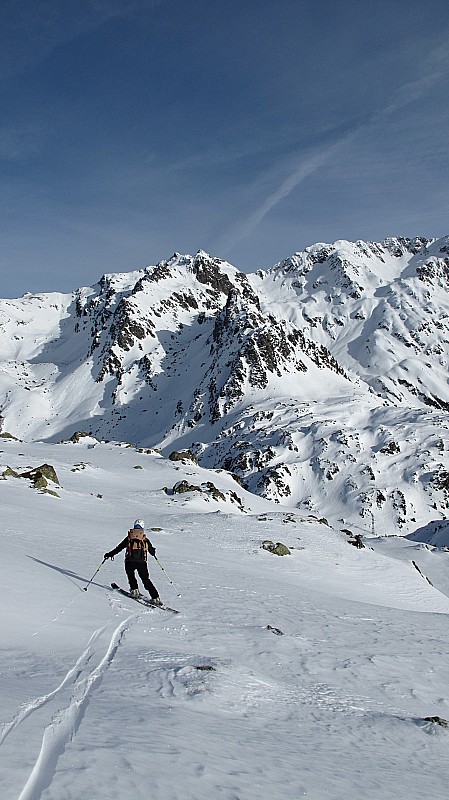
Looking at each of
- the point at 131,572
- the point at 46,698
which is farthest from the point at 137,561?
the point at 46,698

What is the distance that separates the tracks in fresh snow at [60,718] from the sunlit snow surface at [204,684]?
0.07ft

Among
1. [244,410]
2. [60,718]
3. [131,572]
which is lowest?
[60,718]

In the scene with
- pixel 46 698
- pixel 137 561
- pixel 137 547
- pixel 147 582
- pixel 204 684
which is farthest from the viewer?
pixel 137 547

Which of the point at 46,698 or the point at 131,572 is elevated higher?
the point at 131,572

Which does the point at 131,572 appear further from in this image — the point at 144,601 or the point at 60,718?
the point at 60,718

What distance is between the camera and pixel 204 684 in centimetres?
718

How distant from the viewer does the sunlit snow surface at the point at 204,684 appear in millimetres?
4441

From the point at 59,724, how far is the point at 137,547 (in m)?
8.20

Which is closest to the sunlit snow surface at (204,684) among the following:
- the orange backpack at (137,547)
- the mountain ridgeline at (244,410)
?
the orange backpack at (137,547)

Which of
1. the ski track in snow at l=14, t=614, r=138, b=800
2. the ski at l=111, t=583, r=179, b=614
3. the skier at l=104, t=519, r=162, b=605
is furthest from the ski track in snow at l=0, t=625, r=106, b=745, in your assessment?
the skier at l=104, t=519, r=162, b=605

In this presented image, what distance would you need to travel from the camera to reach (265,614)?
12875mm

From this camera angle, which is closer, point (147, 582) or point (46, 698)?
point (46, 698)

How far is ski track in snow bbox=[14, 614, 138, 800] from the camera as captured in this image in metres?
3.89

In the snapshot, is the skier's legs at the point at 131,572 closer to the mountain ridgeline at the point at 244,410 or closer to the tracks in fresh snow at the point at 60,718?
the tracks in fresh snow at the point at 60,718
